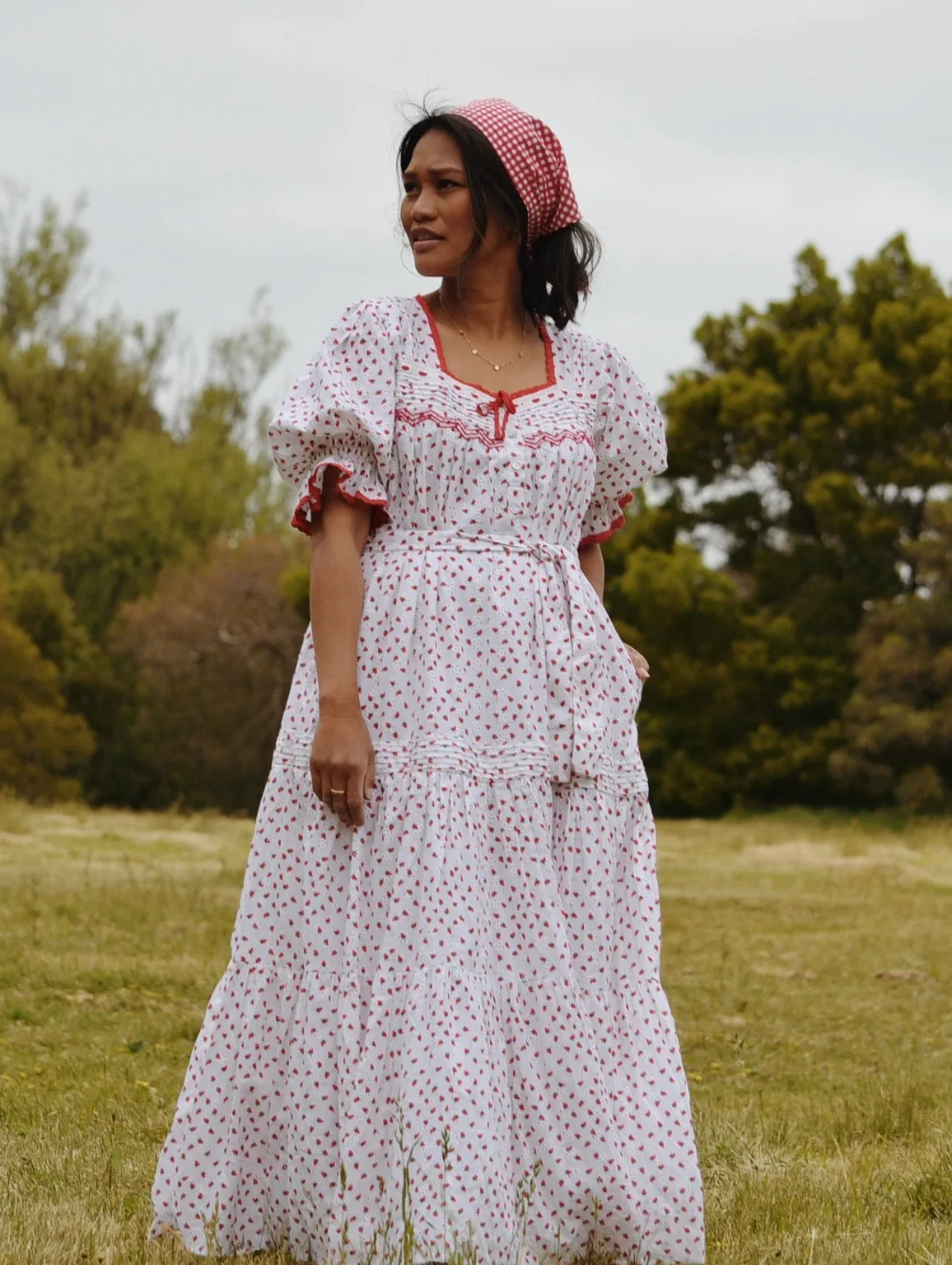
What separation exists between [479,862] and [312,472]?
828mm

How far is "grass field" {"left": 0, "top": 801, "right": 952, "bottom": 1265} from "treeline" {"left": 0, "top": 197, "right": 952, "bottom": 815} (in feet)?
42.9

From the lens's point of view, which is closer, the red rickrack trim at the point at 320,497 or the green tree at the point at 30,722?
the red rickrack trim at the point at 320,497

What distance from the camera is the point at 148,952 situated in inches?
324

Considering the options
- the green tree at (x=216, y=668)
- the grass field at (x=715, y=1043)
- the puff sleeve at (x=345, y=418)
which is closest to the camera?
the puff sleeve at (x=345, y=418)

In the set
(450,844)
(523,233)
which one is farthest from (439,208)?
(450,844)

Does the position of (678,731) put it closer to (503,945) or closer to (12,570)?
(12,570)

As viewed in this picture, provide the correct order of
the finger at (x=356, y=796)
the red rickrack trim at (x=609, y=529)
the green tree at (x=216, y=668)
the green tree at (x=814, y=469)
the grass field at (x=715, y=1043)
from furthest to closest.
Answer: the green tree at (x=216, y=668), the green tree at (x=814, y=469), the red rickrack trim at (x=609, y=529), the grass field at (x=715, y=1043), the finger at (x=356, y=796)

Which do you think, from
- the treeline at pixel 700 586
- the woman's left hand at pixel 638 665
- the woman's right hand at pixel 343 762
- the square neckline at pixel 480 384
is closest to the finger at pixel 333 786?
the woman's right hand at pixel 343 762

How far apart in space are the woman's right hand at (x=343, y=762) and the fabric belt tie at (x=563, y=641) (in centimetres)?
37

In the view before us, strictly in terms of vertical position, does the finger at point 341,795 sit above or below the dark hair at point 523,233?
below

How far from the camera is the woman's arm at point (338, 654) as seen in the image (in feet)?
10.5

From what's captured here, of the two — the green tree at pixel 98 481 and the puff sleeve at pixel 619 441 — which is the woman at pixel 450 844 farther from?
the green tree at pixel 98 481

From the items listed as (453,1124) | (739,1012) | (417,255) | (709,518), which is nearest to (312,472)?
(417,255)

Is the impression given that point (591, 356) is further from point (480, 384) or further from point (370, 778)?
point (370, 778)
